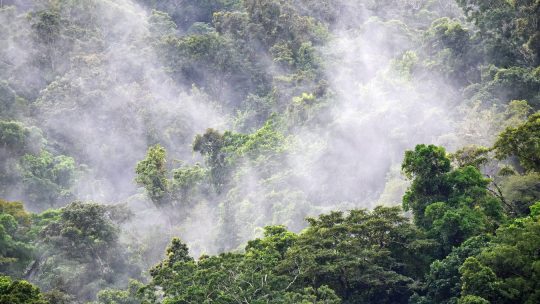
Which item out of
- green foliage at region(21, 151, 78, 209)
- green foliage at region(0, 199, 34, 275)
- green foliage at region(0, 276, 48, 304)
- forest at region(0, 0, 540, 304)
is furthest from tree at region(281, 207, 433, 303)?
green foliage at region(21, 151, 78, 209)

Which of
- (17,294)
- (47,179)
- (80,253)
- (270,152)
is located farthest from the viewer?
(47,179)

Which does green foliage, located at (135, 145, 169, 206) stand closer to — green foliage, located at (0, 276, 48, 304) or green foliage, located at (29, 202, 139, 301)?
green foliage, located at (29, 202, 139, 301)

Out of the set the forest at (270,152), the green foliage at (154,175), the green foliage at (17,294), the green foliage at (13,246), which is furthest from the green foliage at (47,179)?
the green foliage at (17,294)

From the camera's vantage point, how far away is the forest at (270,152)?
93.1ft

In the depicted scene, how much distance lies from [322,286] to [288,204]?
18.1m

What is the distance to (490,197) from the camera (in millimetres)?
30359

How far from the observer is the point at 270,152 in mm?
47719

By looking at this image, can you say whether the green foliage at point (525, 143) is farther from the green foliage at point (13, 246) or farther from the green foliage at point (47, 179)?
the green foliage at point (47, 179)

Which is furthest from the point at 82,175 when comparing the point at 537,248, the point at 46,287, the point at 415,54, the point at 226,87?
the point at 537,248

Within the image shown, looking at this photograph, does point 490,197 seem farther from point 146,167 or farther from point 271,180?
point 146,167

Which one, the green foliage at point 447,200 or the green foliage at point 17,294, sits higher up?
the green foliage at point 447,200

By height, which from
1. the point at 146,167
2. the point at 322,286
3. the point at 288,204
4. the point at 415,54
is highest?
the point at 415,54

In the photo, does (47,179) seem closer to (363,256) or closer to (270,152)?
(270,152)

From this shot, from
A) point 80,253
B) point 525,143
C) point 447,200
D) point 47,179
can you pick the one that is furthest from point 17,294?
point 47,179
